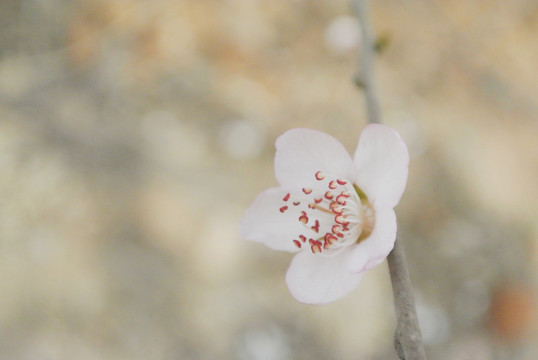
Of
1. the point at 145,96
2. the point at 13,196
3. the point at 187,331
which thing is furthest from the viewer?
the point at 145,96

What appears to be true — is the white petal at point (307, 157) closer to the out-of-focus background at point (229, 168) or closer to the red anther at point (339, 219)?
the red anther at point (339, 219)

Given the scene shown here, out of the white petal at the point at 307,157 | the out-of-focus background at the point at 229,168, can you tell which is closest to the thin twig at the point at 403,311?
the white petal at the point at 307,157

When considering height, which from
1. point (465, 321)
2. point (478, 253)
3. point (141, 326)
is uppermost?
point (478, 253)

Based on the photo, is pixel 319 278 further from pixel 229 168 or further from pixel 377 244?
pixel 229 168

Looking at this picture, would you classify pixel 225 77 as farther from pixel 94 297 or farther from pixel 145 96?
pixel 94 297

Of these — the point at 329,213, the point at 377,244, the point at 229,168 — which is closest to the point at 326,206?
the point at 329,213

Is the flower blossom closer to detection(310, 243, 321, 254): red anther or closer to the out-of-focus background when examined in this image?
detection(310, 243, 321, 254): red anther

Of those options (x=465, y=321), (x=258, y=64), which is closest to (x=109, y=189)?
(x=258, y=64)
